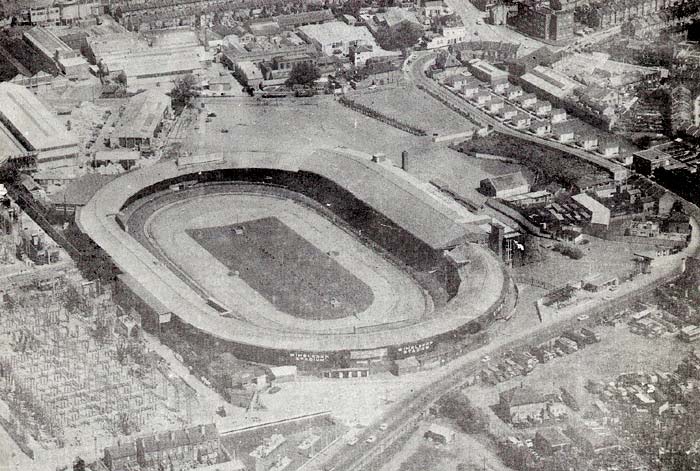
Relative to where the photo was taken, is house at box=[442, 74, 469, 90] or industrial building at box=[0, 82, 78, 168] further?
house at box=[442, 74, 469, 90]

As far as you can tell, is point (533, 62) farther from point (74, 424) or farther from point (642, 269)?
point (74, 424)

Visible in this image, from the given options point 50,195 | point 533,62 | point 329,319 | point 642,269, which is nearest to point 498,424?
point 329,319

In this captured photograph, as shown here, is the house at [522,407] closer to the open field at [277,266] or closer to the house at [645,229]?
the open field at [277,266]

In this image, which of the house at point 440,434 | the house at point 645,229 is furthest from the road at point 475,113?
the house at point 440,434

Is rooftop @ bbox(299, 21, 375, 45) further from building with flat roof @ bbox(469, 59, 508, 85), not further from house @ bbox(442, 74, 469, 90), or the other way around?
house @ bbox(442, 74, 469, 90)

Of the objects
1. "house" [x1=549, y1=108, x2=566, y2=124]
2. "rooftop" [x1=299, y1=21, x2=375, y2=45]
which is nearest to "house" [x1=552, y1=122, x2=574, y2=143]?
"house" [x1=549, y1=108, x2=566, y2=124]

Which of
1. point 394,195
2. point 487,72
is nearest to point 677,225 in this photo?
point 394,195
